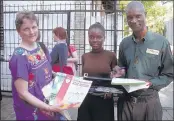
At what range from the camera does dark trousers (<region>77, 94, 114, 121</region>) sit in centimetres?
295

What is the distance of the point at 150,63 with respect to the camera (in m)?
2.41

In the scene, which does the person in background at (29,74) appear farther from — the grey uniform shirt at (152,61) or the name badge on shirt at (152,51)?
the name badge on shirt at (152,51)

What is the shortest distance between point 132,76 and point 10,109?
443 centimetres

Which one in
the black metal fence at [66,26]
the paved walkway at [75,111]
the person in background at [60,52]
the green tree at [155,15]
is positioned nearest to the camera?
the person in background at [60,52]

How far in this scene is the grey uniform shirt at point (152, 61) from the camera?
94.6 inches

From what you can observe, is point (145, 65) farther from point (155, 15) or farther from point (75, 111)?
point (155, 15)

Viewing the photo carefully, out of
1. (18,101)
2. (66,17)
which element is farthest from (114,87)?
(66,17)

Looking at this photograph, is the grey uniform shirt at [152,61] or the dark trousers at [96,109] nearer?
the grey uniform shirt at [152,61]

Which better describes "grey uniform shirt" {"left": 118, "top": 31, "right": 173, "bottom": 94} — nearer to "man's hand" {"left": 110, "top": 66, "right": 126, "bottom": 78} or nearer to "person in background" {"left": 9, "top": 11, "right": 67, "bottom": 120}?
"man's hand" {"left": 110, "top": 66, "right": 126, "bottom": 78}

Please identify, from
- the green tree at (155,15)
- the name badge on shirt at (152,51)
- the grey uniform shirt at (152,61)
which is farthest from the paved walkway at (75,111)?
the green tree at (155,15)

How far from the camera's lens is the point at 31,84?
2088 mm

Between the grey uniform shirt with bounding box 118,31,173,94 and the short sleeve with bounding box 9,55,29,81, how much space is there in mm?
1015

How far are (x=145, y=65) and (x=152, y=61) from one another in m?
0.07

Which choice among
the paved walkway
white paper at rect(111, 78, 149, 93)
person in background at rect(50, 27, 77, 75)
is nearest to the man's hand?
white paper at rect(111, 78, 149, 93)
